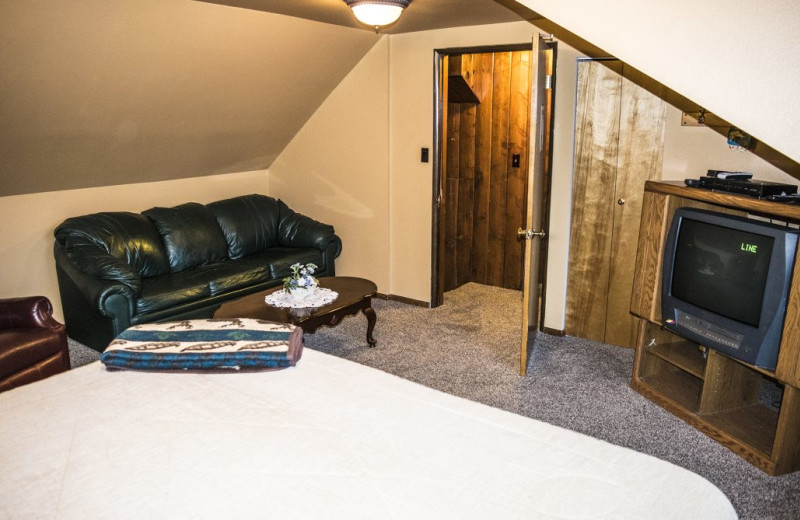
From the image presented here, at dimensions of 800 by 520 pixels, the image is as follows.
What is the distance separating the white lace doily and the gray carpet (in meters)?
0.43

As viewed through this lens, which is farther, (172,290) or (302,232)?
(302,232)

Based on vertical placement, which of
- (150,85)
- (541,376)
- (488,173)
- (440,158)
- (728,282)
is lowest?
(541,376)

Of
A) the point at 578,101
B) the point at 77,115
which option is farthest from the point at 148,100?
the point at 578,101

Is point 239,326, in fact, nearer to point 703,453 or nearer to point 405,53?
point 703,453

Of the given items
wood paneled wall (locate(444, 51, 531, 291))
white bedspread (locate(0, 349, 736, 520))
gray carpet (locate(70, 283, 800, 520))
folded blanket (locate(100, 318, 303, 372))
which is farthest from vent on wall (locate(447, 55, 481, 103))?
white bedspread (locate(0, 349, 736, 520))

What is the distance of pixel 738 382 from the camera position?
10.7 ft

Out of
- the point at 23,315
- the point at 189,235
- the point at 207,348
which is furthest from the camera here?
the point at 189,235

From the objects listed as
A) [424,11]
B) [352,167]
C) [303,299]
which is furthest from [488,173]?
[303,299]

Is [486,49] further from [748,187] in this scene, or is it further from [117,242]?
[117,242]

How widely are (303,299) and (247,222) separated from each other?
1.62m

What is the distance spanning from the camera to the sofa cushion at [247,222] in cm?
512

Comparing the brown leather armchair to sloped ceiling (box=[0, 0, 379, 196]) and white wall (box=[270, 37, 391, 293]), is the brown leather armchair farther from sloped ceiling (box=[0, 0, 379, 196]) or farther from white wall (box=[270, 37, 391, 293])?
white wall (box=[270, 37, 391, 293])

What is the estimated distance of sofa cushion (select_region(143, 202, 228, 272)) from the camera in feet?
15.4

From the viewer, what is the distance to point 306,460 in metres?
1.60
